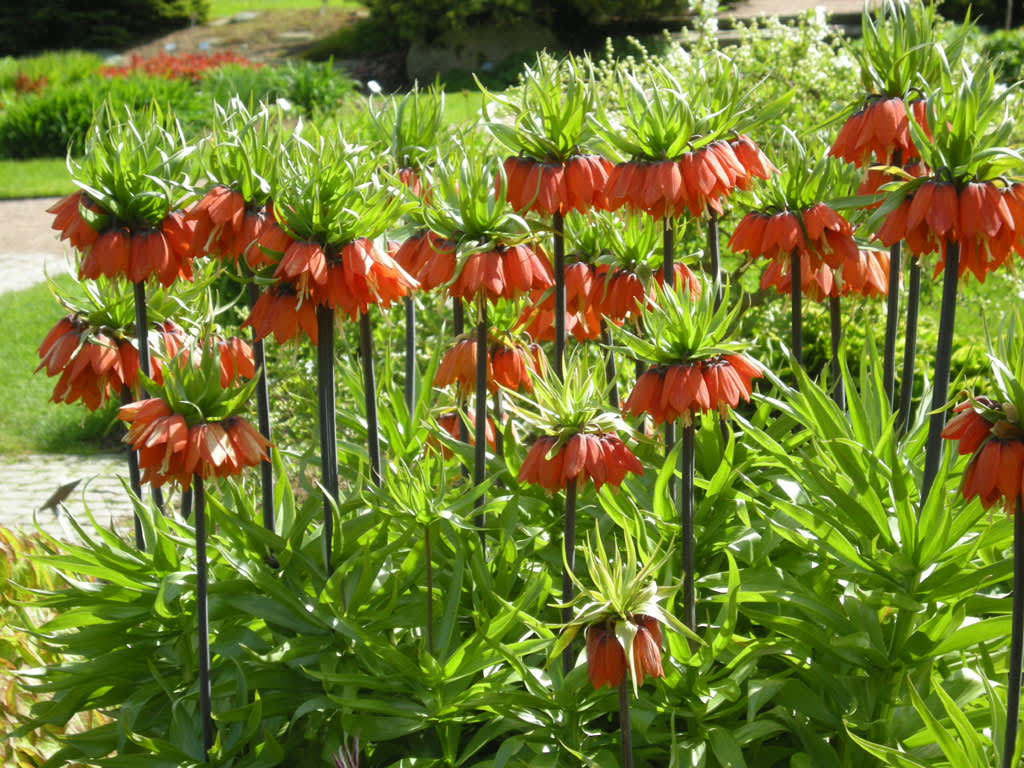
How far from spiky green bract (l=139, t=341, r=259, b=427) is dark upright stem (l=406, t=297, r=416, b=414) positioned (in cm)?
104

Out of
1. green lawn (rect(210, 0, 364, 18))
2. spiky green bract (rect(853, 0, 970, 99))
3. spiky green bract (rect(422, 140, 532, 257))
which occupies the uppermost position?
green lawn (rect(210, 0, 364, 18))

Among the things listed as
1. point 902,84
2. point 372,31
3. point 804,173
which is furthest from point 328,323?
point 372,31

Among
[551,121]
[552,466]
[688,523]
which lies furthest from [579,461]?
[551,121]

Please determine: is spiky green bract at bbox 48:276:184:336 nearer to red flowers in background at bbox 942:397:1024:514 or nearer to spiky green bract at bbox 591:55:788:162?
spiky green bract at bbox 591:55:788:162

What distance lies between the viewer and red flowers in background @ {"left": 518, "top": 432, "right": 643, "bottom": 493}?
214 centimetres

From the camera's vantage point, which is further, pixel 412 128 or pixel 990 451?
Answer: pixel 412 128

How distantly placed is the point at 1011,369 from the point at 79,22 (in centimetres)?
2619

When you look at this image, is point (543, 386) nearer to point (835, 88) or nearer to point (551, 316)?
point (551, 316)

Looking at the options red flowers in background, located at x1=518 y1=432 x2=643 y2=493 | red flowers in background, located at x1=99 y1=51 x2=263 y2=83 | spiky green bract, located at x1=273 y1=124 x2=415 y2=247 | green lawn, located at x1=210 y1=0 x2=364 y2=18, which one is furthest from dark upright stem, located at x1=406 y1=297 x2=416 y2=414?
green lawn, located at x1=210 y1=0 x2=364 y2=18

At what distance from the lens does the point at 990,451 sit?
1.75m

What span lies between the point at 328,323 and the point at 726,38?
55.6 ft

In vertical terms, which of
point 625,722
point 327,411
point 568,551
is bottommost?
point 625,722

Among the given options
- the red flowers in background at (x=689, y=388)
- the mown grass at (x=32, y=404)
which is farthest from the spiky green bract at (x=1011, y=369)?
the mown grass at (x=32, y=404)

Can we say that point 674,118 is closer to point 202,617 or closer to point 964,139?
point 964,139
